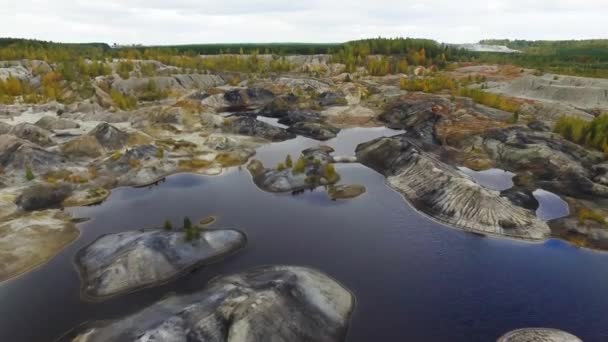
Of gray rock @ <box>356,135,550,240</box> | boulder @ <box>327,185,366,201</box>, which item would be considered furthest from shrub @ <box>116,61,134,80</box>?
gray rock @ <box>356,135,550,240</box>

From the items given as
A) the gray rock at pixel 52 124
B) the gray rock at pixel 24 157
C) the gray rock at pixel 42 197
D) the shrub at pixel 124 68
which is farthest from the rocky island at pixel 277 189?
the shrub at pixel 124 68

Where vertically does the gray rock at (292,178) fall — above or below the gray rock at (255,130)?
below

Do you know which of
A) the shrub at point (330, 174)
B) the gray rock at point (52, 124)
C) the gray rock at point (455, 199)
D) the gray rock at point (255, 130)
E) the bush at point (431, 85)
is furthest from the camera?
the bush at point (431, 85)

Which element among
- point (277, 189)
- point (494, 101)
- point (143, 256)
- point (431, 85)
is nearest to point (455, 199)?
point (277, 189)

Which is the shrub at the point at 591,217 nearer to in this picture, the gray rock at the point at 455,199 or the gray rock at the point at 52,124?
the gray rock at the point at 455,199

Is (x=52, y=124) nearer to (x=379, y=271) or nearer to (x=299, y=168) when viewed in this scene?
(x=299, y=168)
